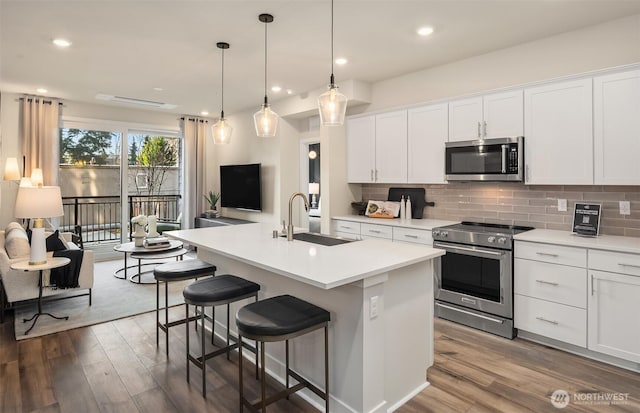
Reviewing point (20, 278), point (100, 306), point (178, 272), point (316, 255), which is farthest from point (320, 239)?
point (20, 278)

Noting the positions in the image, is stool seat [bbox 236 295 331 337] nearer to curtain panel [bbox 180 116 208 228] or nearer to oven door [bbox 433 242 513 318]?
oven door [bbox 433 242 513 318]

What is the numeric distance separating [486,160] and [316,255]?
2252 millimetres

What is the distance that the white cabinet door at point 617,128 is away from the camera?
2869 millimetres

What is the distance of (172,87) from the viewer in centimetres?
533

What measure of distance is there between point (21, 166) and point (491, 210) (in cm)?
672

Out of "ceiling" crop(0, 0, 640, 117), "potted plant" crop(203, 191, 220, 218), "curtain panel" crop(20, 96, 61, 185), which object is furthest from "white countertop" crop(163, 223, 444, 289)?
"potted plant" crop(203, 191, 220, 218)

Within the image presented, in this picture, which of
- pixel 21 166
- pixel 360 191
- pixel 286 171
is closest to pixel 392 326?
pixel 360 191

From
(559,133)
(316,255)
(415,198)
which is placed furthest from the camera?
(415,198)

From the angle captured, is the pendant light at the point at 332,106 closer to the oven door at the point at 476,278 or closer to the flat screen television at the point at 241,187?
the oven door at the point at 476,278

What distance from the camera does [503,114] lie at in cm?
358

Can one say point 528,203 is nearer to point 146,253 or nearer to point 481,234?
point 481,234

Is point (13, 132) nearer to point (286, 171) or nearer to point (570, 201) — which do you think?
point (286, 171)

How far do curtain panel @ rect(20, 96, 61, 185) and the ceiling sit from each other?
669mm

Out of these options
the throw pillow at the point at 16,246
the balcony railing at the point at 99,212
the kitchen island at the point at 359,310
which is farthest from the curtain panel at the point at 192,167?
the kitchen island at the point at 359,310
